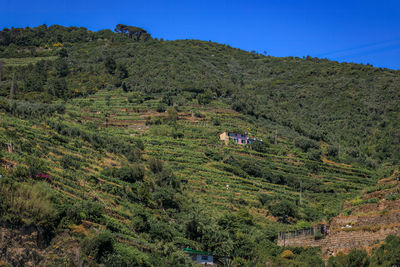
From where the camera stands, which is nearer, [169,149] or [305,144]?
[169,149]

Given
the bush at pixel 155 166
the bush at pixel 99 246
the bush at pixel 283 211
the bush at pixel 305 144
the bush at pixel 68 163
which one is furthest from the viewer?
the bush at pixel 305 144

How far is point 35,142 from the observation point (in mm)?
38594

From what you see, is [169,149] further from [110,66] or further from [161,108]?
[110,66]

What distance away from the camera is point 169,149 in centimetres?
5506

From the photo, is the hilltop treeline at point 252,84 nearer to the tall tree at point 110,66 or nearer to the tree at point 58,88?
the tree at point 58,88

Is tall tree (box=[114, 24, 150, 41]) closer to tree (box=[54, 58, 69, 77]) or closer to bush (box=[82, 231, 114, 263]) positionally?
tree (box=[54, 58, 69, 77])

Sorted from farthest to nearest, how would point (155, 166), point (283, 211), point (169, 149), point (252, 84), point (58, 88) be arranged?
point (252, 84), point (58, 88), point (169, 149), point (155, 166), point (283, 211)

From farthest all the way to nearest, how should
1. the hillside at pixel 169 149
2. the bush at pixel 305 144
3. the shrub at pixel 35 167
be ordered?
1. the bush at pixel 305 144
2. the shrub at pixel 35 167
3. the hillside at pixel 169 149

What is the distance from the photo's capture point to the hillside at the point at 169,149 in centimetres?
2681

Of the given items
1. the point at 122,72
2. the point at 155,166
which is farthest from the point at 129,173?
the point at 122,72

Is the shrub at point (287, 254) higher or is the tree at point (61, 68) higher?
the tree at point (61, 68)

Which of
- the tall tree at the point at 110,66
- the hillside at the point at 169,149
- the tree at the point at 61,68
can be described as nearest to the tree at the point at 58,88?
the hillside at the point at 169,149

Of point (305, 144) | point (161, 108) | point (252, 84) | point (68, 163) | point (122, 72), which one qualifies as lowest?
point (68, 163)

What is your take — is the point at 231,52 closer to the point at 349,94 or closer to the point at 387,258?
the point at 349,94
